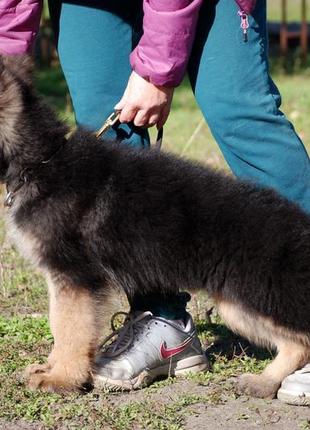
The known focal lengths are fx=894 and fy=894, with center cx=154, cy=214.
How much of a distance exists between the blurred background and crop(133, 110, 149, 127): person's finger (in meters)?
2.11

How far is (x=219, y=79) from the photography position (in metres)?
3.88

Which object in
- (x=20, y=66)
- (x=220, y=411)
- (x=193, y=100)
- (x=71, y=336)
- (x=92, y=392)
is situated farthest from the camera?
(x=193, y=100)

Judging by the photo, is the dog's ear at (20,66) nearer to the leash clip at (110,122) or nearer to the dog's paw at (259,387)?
the leash clip at (110,122)

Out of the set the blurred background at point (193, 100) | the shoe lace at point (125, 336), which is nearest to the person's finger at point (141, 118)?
the shoe lace at point (125, 336)

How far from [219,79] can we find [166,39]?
0.30 m

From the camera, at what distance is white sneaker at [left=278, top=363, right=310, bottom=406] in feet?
12.3

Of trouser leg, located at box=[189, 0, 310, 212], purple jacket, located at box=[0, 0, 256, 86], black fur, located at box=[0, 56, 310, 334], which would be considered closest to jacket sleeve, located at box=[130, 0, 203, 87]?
purple jacket, located at box=[0, 0, 256, 86]

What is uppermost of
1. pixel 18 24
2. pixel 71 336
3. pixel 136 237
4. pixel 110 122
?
pixel 18 24

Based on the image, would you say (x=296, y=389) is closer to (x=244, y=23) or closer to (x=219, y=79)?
(x=219, y=79)

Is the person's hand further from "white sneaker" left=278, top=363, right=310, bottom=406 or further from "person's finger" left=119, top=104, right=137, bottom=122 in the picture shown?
"white sneaker" left=278, top=363, right=310, bottom=406

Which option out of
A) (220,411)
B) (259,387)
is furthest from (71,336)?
(259,387)

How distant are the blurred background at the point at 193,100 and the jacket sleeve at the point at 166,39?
231 centimetres

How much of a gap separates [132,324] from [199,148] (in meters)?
5.13

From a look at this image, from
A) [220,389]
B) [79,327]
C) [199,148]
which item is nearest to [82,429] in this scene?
[79,327]
